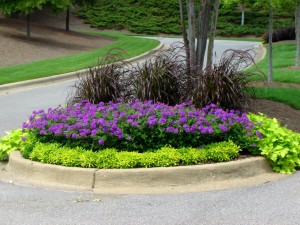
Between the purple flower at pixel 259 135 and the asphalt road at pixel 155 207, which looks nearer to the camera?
the asphalt road at pixel 155 207

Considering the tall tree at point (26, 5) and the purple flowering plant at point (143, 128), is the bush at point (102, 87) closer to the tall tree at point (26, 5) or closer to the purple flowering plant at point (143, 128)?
the purple flowering plant at point (143, 128)

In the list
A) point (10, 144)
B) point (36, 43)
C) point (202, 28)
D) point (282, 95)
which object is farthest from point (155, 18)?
point (10, 144)

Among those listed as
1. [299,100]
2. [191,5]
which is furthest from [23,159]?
[299,100]

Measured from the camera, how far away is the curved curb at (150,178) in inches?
264

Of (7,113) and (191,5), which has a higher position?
(191,5)

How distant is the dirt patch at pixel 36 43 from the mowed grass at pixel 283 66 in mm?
8795

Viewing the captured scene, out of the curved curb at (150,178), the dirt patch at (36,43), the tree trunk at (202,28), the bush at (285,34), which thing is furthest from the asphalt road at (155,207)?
the bush at (285,34)

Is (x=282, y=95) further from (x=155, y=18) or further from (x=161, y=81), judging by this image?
(x=155, y=18)

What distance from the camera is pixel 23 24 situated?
3416 centimetres

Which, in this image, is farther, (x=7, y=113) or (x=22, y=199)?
(x=7, y=113)

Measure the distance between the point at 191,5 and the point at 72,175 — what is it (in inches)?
183

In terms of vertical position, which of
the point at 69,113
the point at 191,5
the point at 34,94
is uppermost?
the point at 191,5

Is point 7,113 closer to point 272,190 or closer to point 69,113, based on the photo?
point 69,113

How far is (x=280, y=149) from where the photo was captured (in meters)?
7.45
